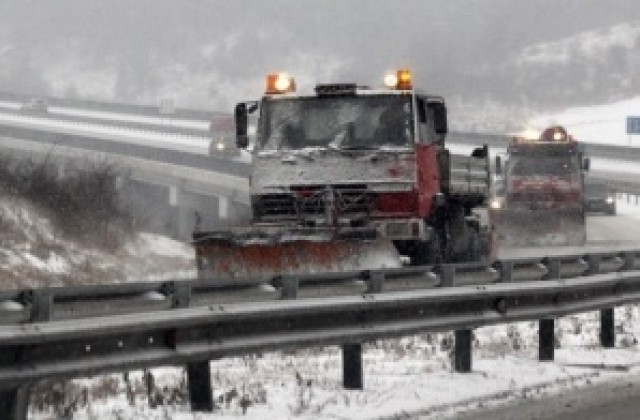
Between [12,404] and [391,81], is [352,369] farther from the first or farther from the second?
[391,81]

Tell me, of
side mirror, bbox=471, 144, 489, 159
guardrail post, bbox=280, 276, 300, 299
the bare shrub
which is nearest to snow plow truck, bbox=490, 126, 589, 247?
the bare shrub

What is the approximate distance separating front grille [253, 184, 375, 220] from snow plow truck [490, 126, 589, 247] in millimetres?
16702

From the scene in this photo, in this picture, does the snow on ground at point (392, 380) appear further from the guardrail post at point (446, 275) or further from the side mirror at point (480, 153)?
the side mirror at point (480, 153)

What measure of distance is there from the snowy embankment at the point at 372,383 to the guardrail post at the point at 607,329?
0.10 metres

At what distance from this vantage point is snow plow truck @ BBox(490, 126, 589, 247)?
1321 inches

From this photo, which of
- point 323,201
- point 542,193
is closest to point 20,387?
point 323,201

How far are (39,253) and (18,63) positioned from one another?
285 feet

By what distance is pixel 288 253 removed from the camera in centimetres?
1520

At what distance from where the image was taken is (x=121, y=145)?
1868 inches

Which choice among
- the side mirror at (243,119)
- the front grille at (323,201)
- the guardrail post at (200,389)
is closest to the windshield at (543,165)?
the front grille at (323,201)

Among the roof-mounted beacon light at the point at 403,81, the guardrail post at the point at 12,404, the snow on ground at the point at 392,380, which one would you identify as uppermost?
the roof-mounted beacon light at the point at 403,81

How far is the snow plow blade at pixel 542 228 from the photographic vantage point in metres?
33.3

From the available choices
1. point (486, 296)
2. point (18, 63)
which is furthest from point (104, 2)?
point (486, 296)

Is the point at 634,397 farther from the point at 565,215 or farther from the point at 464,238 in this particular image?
the point at 565,215
